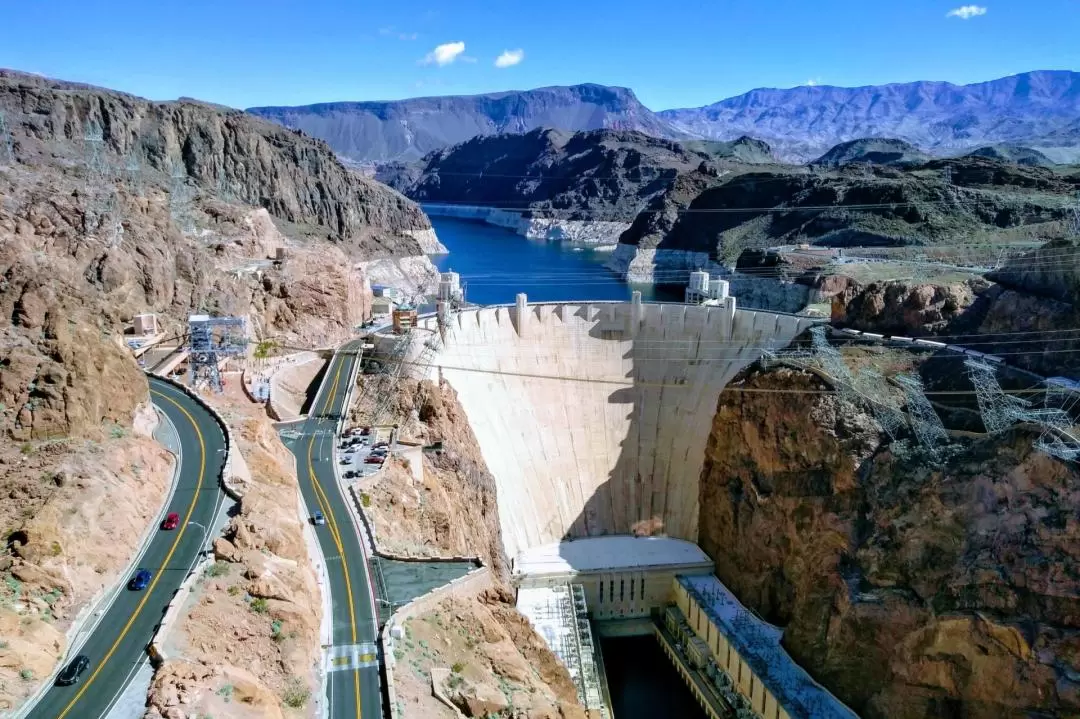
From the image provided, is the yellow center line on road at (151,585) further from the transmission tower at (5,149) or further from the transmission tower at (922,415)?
the transmission tower at (5,149)

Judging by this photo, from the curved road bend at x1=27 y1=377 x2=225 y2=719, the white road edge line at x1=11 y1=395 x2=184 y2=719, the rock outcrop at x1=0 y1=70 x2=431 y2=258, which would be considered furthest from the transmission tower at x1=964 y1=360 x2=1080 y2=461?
the rock outcrop at x1=0 y1=70 x2=431 y2=258

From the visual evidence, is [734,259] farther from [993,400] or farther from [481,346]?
[993,400]

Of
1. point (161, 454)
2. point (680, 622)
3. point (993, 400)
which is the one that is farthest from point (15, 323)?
point (993, 400)

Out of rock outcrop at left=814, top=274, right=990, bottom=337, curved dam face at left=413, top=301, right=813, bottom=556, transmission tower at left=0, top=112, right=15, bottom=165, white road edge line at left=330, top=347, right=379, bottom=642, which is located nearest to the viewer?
white road edge line at left=330, top=347, right=379, bottom=642

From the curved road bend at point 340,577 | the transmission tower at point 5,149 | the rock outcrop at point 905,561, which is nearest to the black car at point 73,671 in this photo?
the curved road bend at point 340,577

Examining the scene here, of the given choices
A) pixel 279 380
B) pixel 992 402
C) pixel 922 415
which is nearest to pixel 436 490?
pixel 279 380

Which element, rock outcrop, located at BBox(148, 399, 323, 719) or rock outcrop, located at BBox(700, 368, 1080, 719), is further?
rock outcrop, located at BBox(700, 368, 1080, 719)

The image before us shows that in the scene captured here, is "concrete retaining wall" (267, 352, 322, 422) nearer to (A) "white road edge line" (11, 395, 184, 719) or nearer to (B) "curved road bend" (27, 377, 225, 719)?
(B) "curved road bend" (27, 377, 225, 719)
